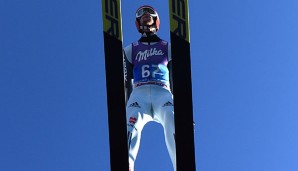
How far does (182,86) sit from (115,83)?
2.19 feet

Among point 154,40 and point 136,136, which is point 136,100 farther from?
point 154,40

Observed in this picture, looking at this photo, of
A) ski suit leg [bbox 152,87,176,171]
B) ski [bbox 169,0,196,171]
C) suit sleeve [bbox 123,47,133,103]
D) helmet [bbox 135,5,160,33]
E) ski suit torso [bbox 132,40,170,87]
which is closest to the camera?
ski [bbox 169,0,196,171]

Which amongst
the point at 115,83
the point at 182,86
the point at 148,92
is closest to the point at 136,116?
the point at 148,92

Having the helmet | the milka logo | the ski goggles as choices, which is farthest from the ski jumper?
the ski goggles

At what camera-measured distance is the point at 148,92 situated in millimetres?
5938

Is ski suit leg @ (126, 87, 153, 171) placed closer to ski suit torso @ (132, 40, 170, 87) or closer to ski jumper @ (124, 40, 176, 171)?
ski jumper @ (124, 40, 176, 171)

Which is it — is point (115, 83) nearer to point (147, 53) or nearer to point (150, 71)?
point (150, 71)

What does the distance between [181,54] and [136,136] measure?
1009mm

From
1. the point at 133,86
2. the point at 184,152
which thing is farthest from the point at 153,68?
the point at 184,152

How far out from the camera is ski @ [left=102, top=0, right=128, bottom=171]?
5.29 m

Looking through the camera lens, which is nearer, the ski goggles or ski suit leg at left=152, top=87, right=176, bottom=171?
ski suit leg at left=152, top=87, right=176, bottom=171

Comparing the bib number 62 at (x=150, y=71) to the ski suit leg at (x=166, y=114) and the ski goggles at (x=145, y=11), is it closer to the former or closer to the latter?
the ski suit leg at (x=166, y=114)

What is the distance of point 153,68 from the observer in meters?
6.02

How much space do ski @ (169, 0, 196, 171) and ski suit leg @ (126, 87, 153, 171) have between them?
0.55m
